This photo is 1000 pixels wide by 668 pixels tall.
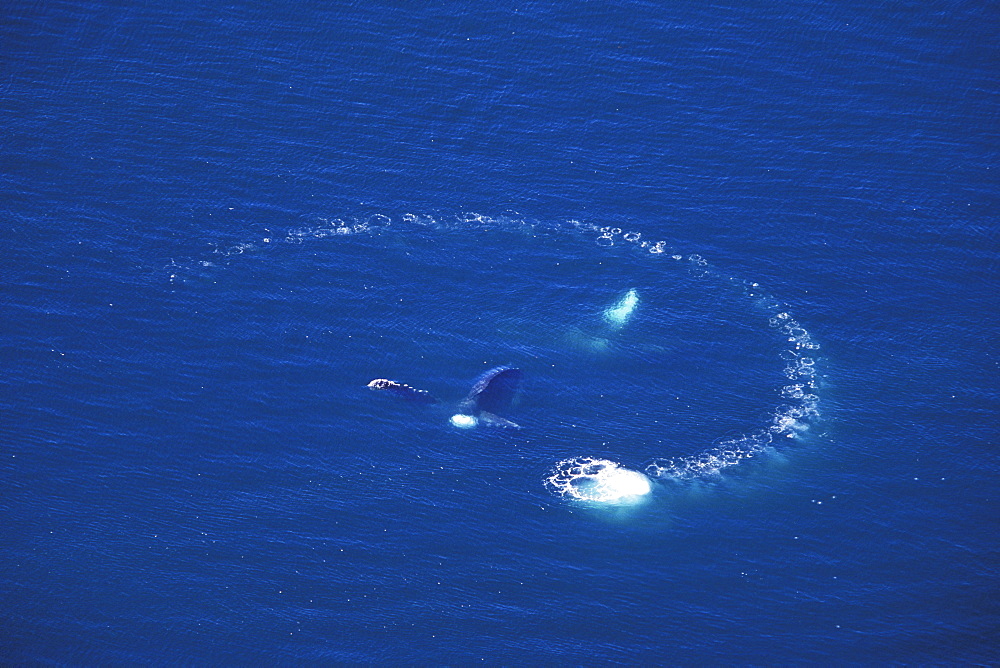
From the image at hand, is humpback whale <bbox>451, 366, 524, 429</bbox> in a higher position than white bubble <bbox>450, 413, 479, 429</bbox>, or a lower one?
higher

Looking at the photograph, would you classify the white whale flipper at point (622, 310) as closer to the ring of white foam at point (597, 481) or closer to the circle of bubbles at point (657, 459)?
the circle of bubbles at point (657, 459)

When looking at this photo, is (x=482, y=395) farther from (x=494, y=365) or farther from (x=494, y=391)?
(x=494, y=365)

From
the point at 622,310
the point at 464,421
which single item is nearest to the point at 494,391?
the point at 464,421

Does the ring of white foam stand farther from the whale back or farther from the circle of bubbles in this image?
the whale back

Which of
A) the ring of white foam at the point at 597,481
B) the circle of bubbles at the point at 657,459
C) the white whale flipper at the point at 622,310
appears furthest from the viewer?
the white whale flipper at the point at 622,310

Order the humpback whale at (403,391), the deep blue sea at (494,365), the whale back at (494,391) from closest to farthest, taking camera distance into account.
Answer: the deep blue sea at (494,365) < the whale back at (494,391) < the humpback whale at (403,391)

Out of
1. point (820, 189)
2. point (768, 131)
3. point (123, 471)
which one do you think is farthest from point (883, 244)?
point (123, 471)

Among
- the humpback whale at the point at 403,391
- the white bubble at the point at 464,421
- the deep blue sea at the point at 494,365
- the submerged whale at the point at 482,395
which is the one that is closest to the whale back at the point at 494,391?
the submerged whale at the point at 482,395

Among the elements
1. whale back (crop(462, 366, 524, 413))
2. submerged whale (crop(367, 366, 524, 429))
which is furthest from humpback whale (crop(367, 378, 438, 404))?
whale back (crop(462, 366, 524, 413))
